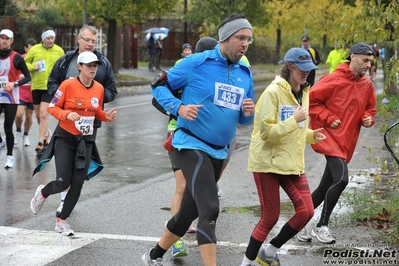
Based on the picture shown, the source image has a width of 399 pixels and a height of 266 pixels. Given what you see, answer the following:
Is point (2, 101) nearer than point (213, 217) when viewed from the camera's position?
No

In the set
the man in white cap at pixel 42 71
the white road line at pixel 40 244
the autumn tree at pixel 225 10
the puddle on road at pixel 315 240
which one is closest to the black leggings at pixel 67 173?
the white road line at pixel 40 244

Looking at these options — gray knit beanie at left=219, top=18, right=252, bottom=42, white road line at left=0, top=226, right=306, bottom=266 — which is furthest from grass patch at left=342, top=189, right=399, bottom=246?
gray knit beanie at left=219, top=18, right=252, bottom=42

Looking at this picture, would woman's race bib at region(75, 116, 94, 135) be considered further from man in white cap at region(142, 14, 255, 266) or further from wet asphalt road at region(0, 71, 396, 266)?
man in white cap at region(142, 14, 255, 266)

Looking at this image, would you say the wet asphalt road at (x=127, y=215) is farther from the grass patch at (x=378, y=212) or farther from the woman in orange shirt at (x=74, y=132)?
the woman in orange shirt at (x=74, y=132)

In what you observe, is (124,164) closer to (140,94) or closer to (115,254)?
(115,254)

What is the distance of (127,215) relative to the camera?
852 cm

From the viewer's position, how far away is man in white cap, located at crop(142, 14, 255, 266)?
5988 millimetres

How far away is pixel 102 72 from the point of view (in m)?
8.63

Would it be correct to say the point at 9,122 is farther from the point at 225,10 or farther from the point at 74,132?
the point at 225,10

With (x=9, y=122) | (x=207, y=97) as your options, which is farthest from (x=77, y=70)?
(x=9, y=122)

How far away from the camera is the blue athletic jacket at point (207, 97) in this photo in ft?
19.7

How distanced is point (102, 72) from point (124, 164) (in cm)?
365

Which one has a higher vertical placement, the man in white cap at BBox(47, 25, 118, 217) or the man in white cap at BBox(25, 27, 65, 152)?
the man in white cap at BBox(47, 25, 118, 217)

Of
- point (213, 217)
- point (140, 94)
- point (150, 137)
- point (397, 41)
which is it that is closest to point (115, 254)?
point (213, 217)
